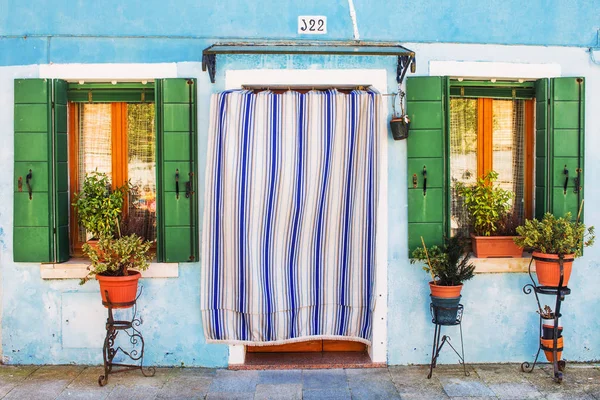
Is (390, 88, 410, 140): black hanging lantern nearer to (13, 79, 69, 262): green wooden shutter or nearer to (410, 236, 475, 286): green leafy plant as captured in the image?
(410, 236, 475, 286): green leafy plant

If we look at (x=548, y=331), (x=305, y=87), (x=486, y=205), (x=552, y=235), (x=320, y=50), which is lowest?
(x=548, y=331)

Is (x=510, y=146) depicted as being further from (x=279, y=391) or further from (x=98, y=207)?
(x=98, y=207)

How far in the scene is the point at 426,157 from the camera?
527cm

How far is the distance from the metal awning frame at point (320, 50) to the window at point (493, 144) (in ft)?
0.69

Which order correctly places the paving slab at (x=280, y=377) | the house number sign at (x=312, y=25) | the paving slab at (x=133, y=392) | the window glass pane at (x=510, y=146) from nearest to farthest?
the paving slab at (x=133, y=392) < the paving slab at (x=280, y=377) < the house number sign at (x=312, y=25) < the window glass pane at (x=510, y=146)

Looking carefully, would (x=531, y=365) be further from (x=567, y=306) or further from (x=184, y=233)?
(x=184, y=233)

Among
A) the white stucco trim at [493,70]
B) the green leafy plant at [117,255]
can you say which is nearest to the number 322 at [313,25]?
the white stucco trim at [493,70]

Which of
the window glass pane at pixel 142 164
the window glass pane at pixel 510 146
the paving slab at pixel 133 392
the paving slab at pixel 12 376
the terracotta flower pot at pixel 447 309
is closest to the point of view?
the paving slab at pixel 133 392

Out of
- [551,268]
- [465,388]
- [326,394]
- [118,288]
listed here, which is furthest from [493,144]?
[118,288]

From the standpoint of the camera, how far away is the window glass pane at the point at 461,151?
221 inches

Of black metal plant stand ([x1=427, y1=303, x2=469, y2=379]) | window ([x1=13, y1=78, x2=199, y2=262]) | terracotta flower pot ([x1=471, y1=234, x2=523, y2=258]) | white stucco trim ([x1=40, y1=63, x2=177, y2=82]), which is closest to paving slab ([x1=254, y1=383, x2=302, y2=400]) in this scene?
black metal plant stand ([x1=427, y1=303, x2=469, y2=379])

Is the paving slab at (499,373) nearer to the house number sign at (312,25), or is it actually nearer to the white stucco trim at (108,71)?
the house number sign at (312,25)

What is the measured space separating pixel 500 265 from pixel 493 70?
1673 mm

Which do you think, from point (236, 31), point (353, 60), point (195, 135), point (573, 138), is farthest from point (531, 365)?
point (236, 31)
